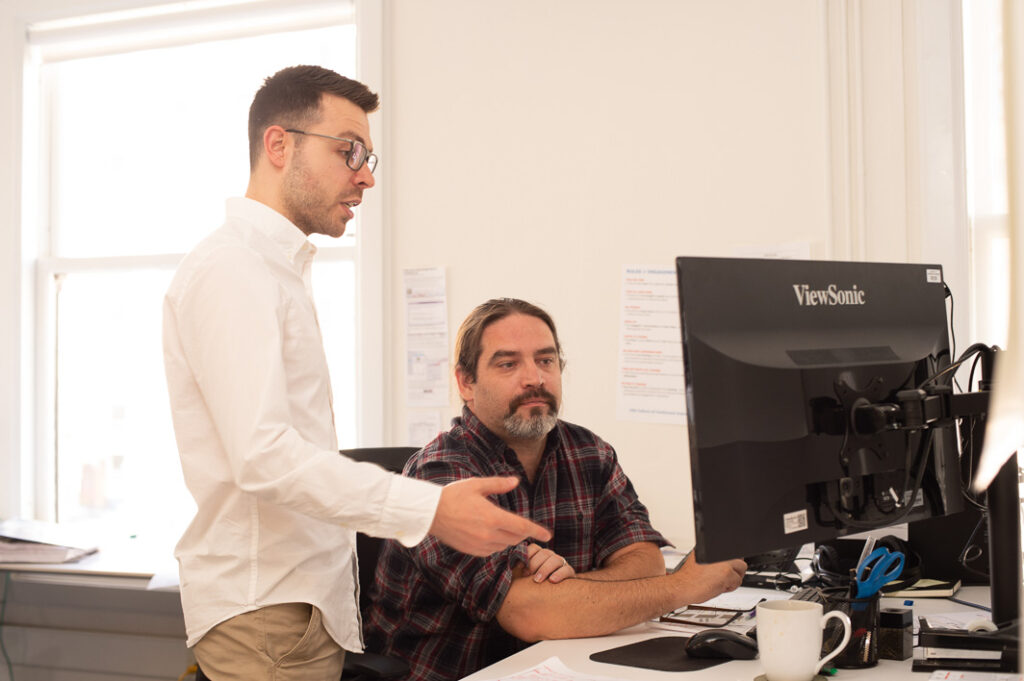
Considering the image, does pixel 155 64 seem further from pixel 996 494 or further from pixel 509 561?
pixel 996 494

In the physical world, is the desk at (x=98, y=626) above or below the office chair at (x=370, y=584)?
below

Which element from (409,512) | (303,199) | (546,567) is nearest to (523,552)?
(546,567)

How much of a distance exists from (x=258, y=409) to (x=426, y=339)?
61.6 inches

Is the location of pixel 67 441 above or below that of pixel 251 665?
above

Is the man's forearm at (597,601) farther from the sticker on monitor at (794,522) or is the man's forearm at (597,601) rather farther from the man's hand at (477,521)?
the sticker on monitor at (794,522)

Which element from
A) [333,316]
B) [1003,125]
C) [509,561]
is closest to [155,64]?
[333,316]

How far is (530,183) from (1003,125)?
2586 millimetres

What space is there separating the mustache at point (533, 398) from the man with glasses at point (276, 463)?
42cm

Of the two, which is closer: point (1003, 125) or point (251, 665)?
point (1003, 125)

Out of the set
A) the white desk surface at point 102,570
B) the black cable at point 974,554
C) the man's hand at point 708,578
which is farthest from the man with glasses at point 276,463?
the white desk surface at point 102,570

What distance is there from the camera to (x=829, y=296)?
4.01 ft

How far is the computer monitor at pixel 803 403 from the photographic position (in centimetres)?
108

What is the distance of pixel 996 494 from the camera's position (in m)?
1.30

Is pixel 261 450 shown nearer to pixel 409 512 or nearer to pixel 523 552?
pixel 409 512
